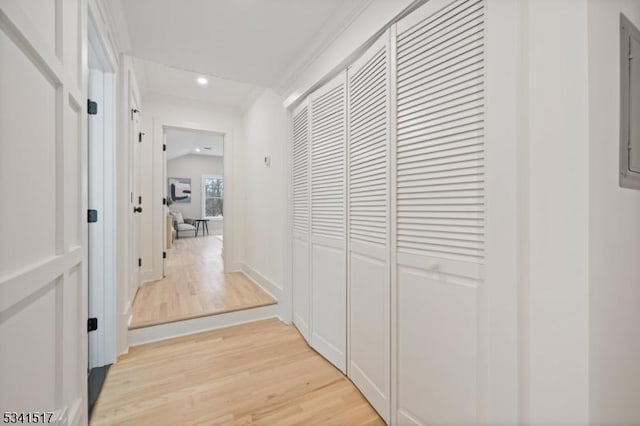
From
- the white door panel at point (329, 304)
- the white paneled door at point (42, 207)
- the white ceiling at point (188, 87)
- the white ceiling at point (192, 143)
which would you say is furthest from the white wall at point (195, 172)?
the white paneled door at point (42, 207)

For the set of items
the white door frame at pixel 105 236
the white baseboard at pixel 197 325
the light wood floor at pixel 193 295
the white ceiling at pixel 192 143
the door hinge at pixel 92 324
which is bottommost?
the white baseboard at pixel 197 325

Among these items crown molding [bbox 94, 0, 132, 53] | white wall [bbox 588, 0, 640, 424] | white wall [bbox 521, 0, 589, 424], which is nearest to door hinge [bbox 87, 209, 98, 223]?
crown molding [bbox 94, 0, 132, 53]

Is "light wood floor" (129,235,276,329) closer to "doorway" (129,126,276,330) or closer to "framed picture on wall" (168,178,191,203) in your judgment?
"doorway" (129,126,276,330)

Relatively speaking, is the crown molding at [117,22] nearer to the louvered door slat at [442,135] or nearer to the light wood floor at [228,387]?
the louvered door slat at [442,135]

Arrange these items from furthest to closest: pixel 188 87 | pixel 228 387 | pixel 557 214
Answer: pixel 188 87
pixel 228 387
pixel 557 214

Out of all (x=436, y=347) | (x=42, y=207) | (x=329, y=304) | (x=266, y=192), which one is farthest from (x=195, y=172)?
(x=436, y=347)

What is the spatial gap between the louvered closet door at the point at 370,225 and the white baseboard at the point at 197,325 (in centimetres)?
122

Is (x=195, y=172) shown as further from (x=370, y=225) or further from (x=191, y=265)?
(x=370, y=225)

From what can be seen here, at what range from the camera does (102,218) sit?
1.90m

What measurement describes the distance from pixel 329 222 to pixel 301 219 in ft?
1.59

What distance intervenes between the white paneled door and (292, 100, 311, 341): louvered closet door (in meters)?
1.43

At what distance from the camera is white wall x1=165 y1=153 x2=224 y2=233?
9.38m

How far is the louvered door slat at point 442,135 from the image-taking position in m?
1.02

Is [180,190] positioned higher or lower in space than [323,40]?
lower
